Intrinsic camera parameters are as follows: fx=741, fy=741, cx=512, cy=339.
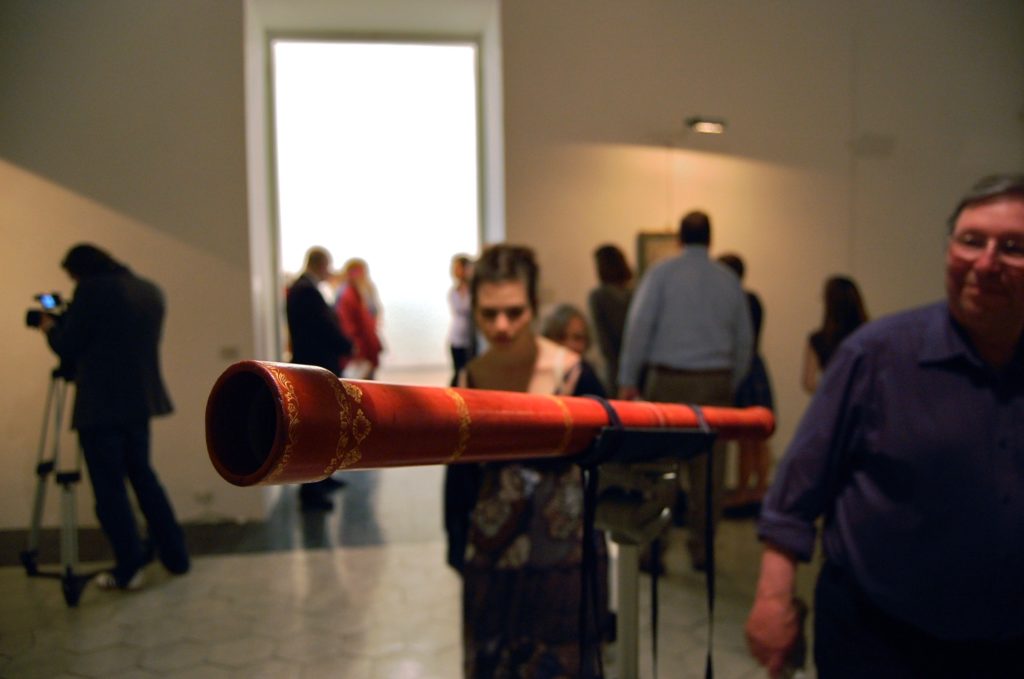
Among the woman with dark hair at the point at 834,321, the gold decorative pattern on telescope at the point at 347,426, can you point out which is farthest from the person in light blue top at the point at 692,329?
the gold decorative pattern on telescope at the point at 347,426

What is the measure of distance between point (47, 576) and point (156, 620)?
222mm

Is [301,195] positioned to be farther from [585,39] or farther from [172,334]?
[585,39]

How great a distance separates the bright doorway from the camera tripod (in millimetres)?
385

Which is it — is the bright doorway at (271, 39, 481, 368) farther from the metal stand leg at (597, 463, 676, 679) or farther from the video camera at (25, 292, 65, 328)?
the metal stand leg at (597, 463, 676, 679)

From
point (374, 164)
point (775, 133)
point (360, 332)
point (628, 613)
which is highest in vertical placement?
point (775, 133)

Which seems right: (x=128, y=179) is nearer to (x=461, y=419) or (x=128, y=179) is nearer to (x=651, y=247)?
(x=461, y=419)

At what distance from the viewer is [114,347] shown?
4.85ft

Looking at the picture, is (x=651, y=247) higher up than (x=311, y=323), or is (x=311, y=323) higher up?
(x=651, y=247)

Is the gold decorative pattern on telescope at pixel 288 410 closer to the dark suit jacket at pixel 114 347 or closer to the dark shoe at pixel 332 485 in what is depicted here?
the dark suit jacket at pixel 114 347

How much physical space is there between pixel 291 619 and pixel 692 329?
2076 millimetres

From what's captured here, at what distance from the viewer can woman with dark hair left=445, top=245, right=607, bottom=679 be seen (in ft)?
4.41

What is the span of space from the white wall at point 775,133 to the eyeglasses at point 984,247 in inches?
25.9

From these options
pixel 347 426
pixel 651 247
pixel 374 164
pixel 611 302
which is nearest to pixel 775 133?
pixel 651 247

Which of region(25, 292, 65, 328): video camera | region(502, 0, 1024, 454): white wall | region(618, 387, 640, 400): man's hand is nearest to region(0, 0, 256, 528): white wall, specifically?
region(25, 292, 65, 328): video camera
